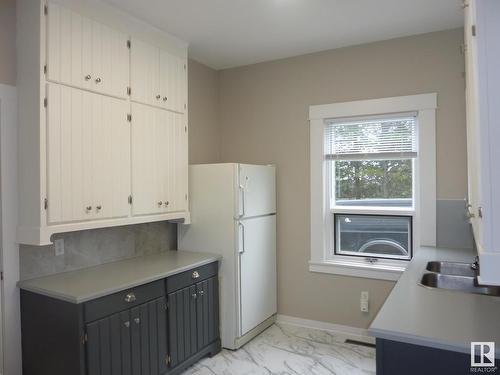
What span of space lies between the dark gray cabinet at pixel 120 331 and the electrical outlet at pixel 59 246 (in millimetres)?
324

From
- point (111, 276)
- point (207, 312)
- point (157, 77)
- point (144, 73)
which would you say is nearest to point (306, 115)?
point (157, 77)

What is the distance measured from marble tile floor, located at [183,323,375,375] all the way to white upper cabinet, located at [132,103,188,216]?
4.26 ft

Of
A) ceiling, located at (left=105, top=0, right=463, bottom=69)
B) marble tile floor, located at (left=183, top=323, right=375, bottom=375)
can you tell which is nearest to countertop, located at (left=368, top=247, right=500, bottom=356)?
marble tile floor, located at (left=183, top=323, right=375, bottom=375)

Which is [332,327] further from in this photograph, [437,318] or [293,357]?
[437,318]

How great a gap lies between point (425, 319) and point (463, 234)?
1.76 metres

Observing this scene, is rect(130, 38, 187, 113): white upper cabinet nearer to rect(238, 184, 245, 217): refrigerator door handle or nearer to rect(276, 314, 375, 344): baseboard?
rect(238, 184, 245, 217): refrigerator door handle

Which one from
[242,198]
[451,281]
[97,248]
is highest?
[242,198]

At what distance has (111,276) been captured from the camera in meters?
2.52

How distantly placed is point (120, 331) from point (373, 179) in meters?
2.46

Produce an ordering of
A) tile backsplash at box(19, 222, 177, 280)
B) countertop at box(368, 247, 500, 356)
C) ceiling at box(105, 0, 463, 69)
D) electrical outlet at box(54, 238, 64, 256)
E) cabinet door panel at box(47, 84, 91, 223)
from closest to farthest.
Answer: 1. countertop at box(368, 247, 500, 356)
2. cabinet door panel at box(47, 84, 91, 223)
3. tile backsplash at box(19, 222, 177, 280)
4. electrical outlet at box(54, 238, 64, 256)
5. ceiling at box(105, 0, 463, 69)

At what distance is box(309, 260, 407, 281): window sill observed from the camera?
10.9 feet

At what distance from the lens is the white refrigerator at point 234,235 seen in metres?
3.20

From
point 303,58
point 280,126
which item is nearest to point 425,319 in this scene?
point 280,126

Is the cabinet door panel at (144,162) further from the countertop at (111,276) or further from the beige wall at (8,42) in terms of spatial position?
the beige wall at (8,42)
